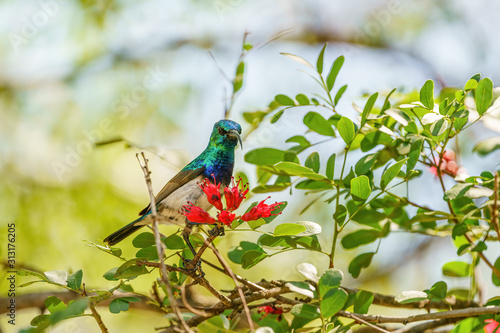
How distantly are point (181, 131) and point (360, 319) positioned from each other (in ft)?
10.2

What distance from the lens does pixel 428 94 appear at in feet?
5.37

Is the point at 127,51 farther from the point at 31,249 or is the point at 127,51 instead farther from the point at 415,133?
the point at 415,133

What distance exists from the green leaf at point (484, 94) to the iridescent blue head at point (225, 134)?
883 millimetres

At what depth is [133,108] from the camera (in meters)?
4.57

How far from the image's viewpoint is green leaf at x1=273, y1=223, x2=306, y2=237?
146 cm

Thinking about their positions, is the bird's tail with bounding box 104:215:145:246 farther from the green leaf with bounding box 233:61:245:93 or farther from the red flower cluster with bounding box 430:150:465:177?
the red flower cluster with bounding box 430:150:465:177

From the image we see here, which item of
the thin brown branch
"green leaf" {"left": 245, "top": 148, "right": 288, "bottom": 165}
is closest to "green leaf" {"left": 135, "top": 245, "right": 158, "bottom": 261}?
the thin brown branch

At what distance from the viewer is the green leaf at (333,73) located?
1901 millimetres

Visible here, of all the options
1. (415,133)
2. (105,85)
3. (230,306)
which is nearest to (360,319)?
(230,306)

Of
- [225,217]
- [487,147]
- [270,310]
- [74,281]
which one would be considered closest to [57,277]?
[74,281]

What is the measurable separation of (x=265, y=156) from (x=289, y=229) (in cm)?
53

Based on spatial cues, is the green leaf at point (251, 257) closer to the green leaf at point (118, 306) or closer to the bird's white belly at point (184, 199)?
the green leaf at point (118, 306)

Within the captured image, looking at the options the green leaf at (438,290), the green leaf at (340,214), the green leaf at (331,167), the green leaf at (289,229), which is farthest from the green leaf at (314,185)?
the green leaf at (438,290)

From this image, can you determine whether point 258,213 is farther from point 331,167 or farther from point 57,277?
point 57,277
